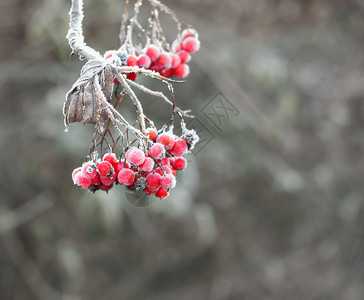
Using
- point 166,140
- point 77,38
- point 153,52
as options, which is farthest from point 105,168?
point 153,52

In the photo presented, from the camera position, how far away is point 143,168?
86cm

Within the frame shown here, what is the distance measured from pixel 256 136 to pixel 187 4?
52.8 inches

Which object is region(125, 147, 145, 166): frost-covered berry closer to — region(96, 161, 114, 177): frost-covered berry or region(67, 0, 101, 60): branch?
region(96, 161, 114, 177): frost-covered berry

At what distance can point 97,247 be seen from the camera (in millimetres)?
4258

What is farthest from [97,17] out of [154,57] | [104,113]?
[104,113]

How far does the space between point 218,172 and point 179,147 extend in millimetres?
3423

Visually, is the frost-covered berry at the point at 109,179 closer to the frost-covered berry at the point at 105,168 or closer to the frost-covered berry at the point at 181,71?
the frost-covered berry at the point at 105,168

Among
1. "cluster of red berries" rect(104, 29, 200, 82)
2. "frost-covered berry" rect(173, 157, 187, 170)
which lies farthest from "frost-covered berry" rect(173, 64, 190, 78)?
"frost-covered berry" rect(173, 157, 187, 170)

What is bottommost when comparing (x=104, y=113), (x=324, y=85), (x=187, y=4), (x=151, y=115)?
(x=324, y=85)

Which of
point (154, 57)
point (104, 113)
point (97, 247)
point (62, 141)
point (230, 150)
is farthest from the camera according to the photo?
point (97, 247)

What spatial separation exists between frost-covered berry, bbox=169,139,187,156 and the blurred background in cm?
157

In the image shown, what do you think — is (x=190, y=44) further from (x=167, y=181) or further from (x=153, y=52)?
(x=167, y=181)

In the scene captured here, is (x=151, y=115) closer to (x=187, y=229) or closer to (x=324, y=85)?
(x=187, y=229)

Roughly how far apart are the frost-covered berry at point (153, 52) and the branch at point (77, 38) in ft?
0.78
